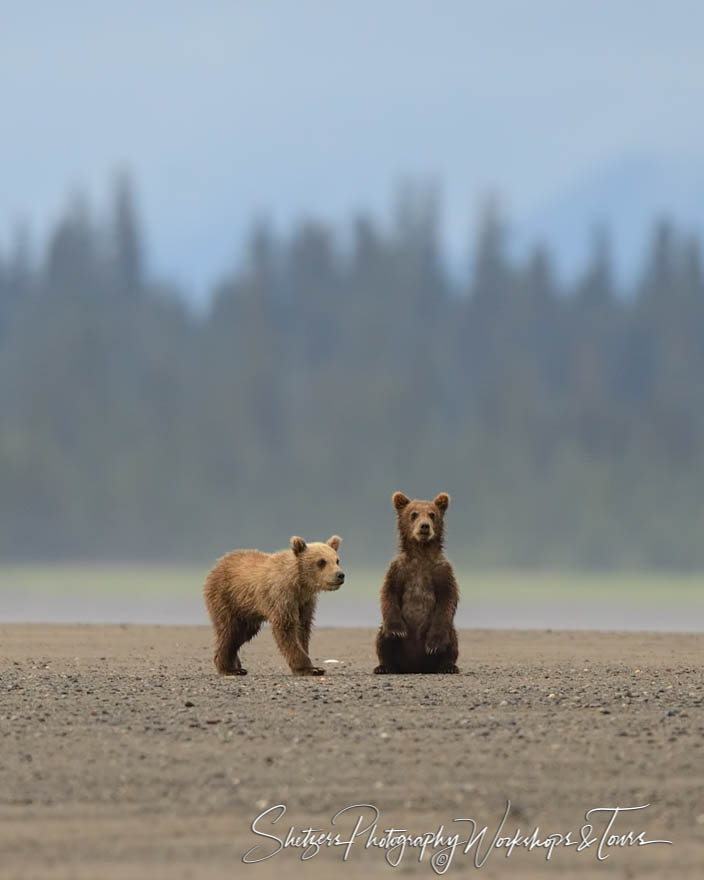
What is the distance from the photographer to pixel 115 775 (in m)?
9.70

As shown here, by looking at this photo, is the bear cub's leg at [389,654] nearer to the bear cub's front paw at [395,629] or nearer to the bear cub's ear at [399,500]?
the bear cub's front paw at [395,629]

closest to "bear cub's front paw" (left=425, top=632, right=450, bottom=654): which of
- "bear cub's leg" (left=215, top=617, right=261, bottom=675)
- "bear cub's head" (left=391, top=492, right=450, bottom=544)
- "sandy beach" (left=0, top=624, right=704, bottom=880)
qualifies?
"sandy beach" (left=0, top=624, right=704, bottom=880)

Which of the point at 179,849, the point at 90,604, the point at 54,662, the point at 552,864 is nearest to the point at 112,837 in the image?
the point at 179,849

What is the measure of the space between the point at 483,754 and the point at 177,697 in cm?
364

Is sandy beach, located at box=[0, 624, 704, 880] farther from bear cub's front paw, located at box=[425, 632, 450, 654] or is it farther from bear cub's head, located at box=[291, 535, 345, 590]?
bear cub's head, located at box=[291, 535, 345, 590]

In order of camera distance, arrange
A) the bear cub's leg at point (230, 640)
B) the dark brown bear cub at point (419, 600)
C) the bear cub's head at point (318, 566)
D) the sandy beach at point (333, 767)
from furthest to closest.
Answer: the bear cub's leg at point (230, 640) < the dark brown bear cub at point (419, 600) < the bear cub's head at point (318, 566) < the sandy beach at point (333, 767)

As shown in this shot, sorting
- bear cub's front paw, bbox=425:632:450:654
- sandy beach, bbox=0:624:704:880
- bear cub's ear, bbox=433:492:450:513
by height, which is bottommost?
sandy beach, bbox=0:624:704:880

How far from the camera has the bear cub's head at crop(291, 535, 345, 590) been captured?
48.3ft

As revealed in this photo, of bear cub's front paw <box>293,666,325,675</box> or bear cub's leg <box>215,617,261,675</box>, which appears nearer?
bear cub's front paw <box>293,666,325,675</box>

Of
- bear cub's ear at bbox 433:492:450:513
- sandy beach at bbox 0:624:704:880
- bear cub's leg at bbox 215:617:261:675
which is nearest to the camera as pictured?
sandy beach at bbox 0:624:704:880

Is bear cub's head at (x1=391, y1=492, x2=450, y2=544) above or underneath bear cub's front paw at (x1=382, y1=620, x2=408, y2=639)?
above

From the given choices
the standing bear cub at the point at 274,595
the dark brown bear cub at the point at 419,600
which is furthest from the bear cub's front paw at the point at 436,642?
the standing bear cub at the point at 274,595

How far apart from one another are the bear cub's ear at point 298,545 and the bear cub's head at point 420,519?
972mm

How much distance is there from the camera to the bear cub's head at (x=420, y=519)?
48.9 ft
